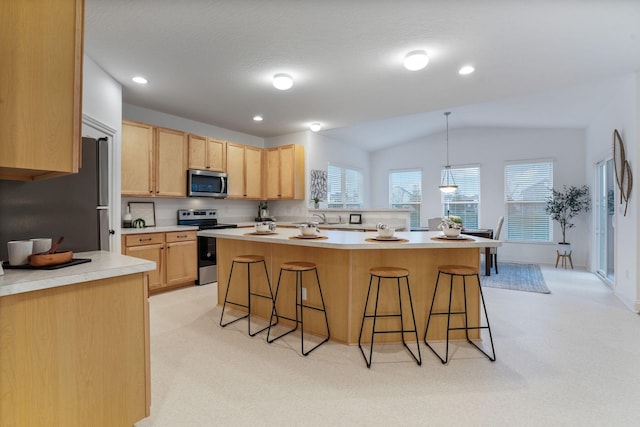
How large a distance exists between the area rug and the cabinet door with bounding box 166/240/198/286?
4.44 meters

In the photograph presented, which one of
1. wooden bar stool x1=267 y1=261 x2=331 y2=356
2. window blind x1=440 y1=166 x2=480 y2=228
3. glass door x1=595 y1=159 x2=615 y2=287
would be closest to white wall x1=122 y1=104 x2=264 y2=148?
wooden bar stool x1=267 y1=261 x2=331 y2=356

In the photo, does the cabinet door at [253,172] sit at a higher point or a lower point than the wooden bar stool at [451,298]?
higher

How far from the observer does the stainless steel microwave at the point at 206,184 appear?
476 cm

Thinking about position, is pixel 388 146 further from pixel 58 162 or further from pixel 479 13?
pixel 58 162

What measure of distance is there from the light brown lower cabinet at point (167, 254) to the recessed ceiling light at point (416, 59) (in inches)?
142

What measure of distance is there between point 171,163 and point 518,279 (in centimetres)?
579

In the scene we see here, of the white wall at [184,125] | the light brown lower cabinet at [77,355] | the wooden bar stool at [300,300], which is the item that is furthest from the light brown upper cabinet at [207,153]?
the light brown lower cabinet at [77,355]

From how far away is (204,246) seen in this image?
4715mm

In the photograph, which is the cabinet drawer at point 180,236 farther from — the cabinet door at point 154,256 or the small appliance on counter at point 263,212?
the small appliance on counter at point 263,212

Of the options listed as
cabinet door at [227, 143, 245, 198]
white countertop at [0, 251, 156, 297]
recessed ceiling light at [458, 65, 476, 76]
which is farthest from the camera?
cabinet door at [227, 143, 245, 198]

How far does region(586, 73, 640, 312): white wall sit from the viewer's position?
355cm

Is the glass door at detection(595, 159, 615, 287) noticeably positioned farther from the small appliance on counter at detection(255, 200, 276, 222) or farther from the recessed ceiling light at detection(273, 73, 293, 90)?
the small appliance on counter at detection(255, 200, 276, 222)

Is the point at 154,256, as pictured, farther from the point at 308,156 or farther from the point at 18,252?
the point at 308,156

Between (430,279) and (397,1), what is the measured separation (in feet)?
7.29
